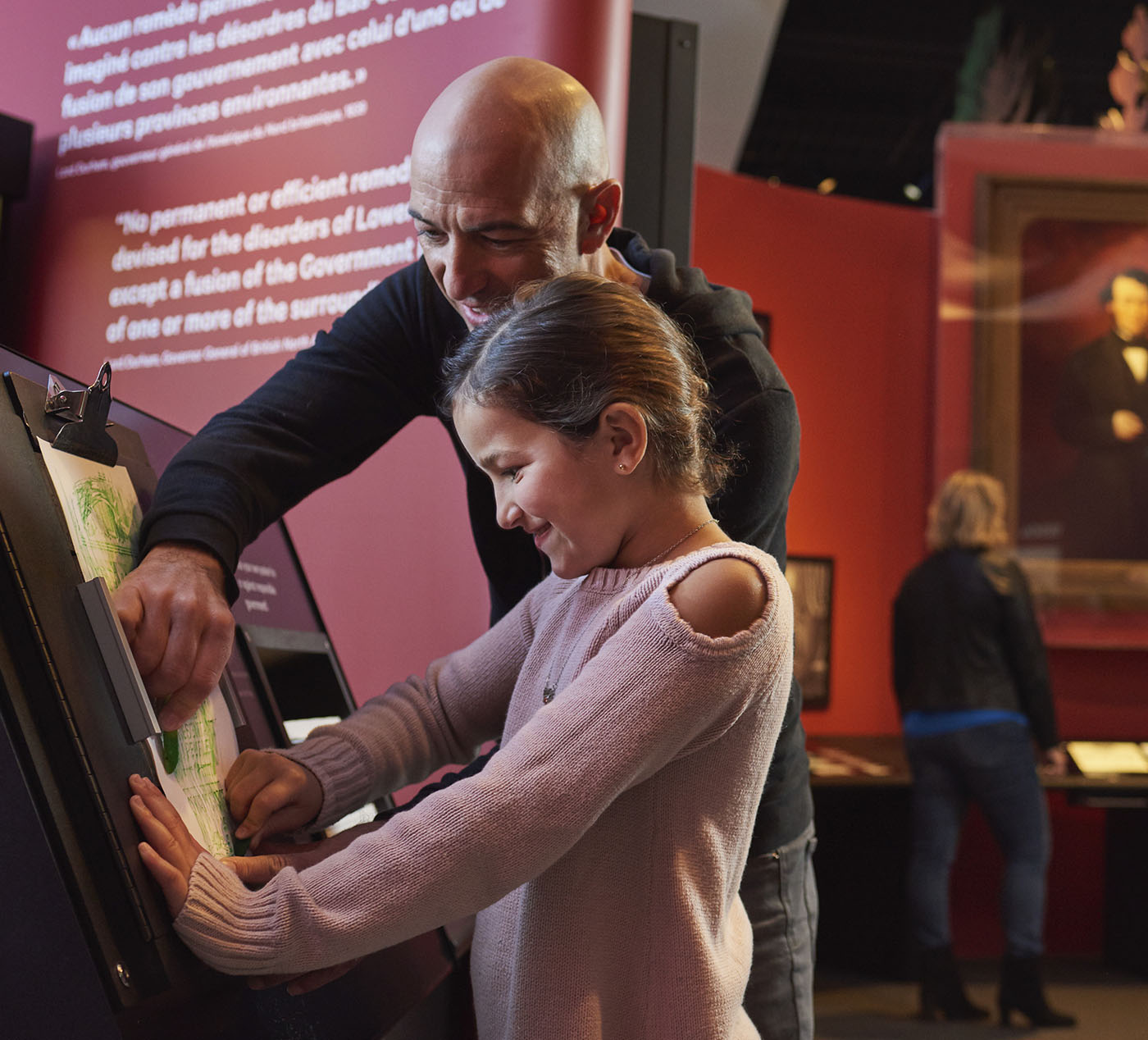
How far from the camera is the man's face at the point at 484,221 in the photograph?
1229 mm

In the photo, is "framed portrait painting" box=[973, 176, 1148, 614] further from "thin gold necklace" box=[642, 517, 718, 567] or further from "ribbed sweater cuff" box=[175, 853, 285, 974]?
"ribbed sweater cuff" box=[175, 853, 285, 974]

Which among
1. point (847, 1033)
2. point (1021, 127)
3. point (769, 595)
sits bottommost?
point (847, 1033)

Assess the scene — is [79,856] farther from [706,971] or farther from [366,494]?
[366,494]

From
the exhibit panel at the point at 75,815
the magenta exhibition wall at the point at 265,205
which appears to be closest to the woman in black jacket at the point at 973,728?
the magenta exhibition wall at the point at 265,205

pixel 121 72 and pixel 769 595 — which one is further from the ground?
pixel 121 72

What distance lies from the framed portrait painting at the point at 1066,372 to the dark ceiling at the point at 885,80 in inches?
37.2

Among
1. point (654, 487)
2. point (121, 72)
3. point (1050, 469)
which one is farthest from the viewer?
point (1050, 469)

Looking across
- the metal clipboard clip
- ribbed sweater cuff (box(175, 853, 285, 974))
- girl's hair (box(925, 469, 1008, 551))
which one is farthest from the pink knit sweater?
girl's hair (box(925, 469, 1008, 551))

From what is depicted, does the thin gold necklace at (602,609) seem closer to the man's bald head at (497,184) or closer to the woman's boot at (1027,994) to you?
the man's bald head at (497,184)

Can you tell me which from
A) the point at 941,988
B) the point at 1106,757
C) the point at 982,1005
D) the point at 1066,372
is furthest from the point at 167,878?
the point at 1066,372

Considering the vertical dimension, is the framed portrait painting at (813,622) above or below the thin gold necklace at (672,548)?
below

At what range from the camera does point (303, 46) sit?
2.27 meters

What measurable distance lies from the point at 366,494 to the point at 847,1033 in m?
2.76

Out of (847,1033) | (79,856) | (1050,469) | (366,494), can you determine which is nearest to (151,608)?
(79,856)
